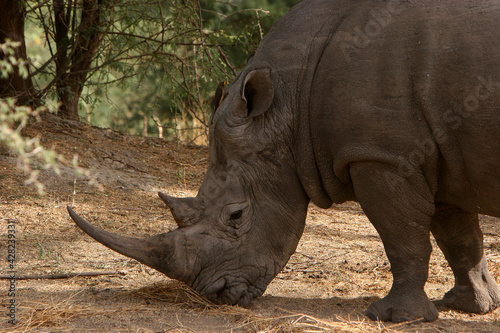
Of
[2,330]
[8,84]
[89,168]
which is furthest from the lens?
[8,84]

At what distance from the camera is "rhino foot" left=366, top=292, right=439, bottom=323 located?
12.6ft

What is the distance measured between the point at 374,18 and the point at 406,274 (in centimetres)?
148

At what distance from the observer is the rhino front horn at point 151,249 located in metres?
3.94

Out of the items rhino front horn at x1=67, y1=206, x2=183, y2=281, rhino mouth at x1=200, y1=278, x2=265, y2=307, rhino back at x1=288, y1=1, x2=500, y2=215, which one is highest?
rhino back at x1=288, y1=1, x2=500, y2=215

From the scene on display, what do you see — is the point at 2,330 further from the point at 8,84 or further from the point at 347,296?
the point at 8,84

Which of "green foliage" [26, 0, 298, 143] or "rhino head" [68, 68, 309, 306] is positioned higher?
"green foliage" [26, 0, 298, 143]

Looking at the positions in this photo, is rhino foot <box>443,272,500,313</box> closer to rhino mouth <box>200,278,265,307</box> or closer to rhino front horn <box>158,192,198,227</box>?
rhino mouth <box>200,278,265,307</box>

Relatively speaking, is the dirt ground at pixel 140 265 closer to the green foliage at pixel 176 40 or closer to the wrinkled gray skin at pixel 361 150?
the wrinkled gray skin at pixel 361 150

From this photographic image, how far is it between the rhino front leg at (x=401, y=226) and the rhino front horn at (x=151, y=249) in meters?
1.18

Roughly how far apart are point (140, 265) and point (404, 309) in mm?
2285

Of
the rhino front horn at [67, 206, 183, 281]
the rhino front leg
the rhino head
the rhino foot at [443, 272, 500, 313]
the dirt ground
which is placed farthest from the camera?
the rhino foot at [443, 272, 500, 313]

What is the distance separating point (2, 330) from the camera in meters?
3.50

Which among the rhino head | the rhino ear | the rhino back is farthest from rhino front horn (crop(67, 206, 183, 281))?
the rhino back

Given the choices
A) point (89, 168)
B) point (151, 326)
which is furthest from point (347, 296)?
point (89, 168)
